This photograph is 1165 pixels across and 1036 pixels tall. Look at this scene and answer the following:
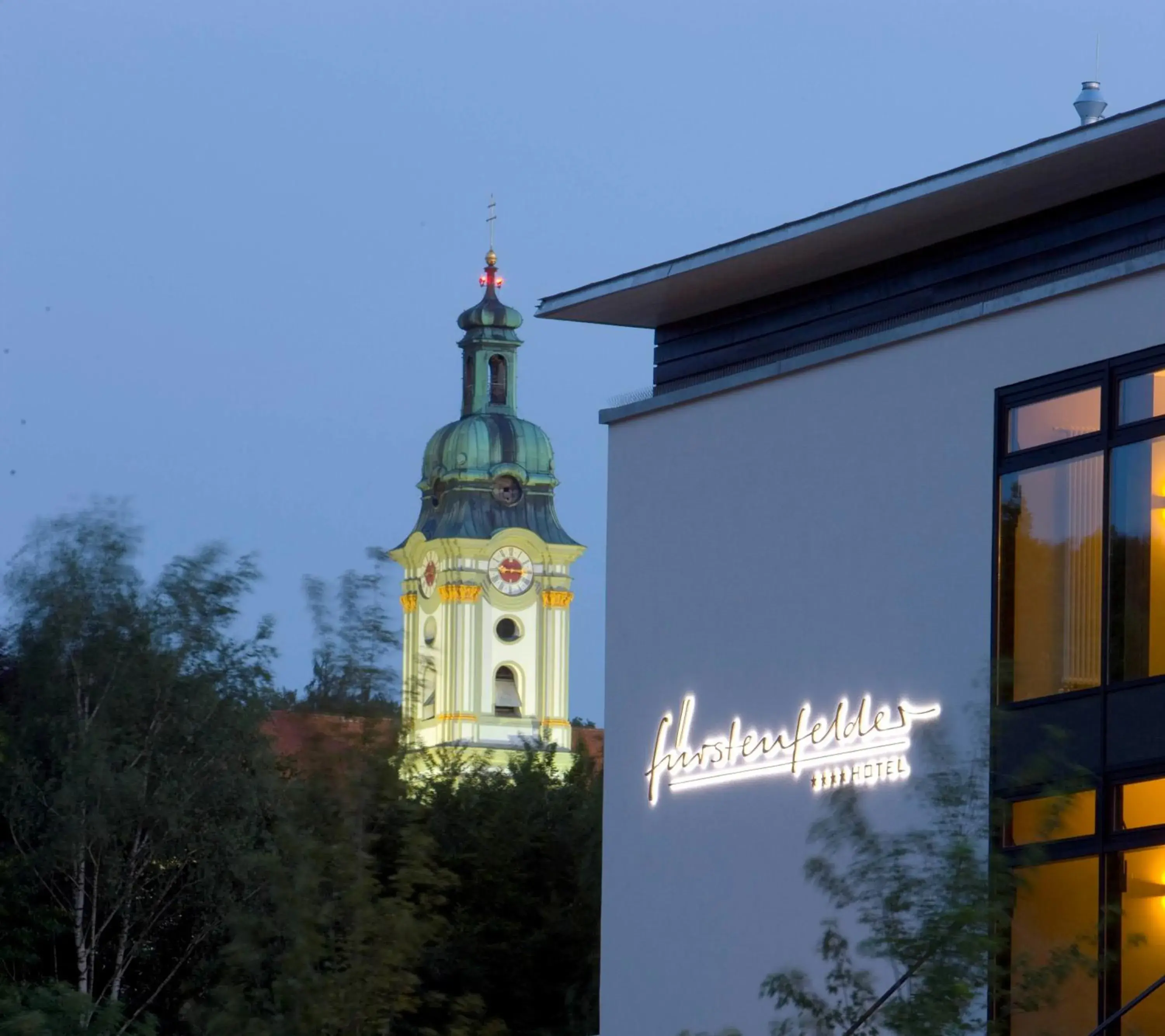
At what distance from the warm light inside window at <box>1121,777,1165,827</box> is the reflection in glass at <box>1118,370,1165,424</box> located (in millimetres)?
3041

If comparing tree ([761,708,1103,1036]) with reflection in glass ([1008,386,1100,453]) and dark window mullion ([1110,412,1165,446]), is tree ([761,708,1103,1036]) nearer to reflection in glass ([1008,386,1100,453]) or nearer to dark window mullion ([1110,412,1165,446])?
dark window mullion ([1110,412,1165,446])

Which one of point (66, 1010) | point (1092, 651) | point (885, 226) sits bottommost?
point (66, 1010)

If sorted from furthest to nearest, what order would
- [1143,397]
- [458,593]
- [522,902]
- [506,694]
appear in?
1. [506,694]
2. [458,593]
3. [522,902]
4. [1143,397]

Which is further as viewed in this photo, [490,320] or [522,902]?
[490,320]

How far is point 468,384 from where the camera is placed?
123 meters

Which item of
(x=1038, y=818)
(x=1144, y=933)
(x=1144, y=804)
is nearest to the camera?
(x=1038, y=818)

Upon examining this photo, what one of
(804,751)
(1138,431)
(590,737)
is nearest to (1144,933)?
(1138,431)

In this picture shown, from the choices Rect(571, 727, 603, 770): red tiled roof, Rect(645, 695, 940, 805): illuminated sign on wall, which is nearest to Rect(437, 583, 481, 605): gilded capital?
Rect(571, 727, 603, 770): red tiled roof

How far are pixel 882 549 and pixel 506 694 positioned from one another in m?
95.9

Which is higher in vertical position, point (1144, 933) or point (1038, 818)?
point (1038, 818)

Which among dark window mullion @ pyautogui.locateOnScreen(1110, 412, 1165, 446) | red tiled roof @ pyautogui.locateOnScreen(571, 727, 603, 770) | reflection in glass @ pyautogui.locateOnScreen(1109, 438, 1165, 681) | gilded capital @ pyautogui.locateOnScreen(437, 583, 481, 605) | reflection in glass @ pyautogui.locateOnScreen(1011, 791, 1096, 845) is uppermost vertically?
gilded capital @ pyautogui.locateOnScreen(437, 583, 481, 605)

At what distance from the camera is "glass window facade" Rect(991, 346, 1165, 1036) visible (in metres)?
20.7

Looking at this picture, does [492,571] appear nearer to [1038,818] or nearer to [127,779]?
[127,779]

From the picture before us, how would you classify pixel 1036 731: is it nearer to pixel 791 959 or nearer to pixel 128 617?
pixel 791 959
